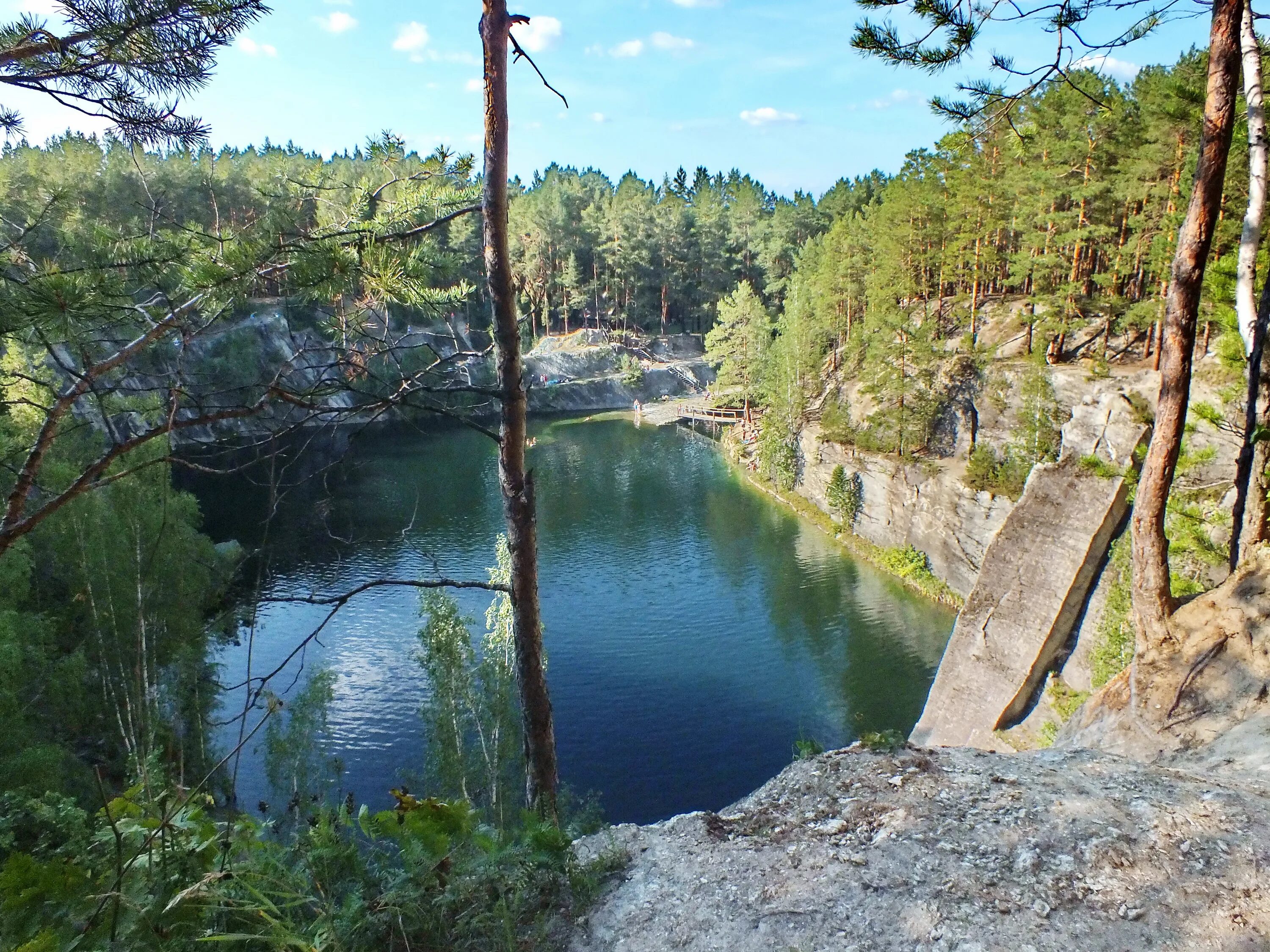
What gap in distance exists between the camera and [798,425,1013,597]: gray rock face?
2541 centimetres

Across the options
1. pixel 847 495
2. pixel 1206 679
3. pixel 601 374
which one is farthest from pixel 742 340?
pixel 1206 679

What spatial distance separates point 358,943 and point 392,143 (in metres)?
4.65

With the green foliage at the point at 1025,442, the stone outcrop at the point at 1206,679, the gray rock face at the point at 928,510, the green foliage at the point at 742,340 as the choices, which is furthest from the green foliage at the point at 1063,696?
the green foliage at the point at 742,340

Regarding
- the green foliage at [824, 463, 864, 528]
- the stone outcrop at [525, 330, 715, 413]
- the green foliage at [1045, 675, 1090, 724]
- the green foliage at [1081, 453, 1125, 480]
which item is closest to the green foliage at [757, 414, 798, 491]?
the green foliage at [824, 463, 864, 528]

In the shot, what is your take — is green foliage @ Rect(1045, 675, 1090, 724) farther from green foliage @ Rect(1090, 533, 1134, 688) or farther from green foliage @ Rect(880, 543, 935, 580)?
green foliage @ Rect(880, 543, 935, 580)

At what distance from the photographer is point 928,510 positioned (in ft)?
92.3

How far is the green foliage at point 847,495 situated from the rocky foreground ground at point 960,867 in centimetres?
2704

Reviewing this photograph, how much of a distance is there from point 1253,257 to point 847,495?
86.4ft

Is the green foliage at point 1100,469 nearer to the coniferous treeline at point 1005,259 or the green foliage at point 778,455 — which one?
the coniferous treeline at point 1005,259

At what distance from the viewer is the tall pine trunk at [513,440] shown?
498 cm

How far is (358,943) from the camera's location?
11.0 ft

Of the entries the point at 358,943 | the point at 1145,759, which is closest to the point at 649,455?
the point at 1145,759

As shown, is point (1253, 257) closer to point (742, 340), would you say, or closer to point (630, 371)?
point (742, 340)

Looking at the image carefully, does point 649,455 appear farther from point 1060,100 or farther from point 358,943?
point 358,943
